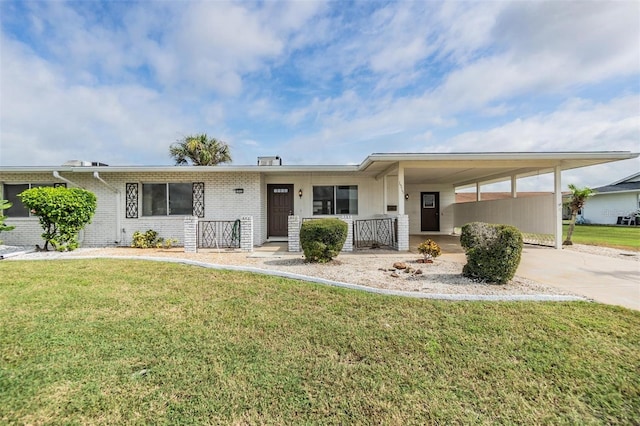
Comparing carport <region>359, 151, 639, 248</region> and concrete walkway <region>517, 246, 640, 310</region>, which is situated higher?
carport <region>359, 151, 639, 248</region>

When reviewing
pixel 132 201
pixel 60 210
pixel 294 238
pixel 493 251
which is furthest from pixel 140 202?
pixel 493 251

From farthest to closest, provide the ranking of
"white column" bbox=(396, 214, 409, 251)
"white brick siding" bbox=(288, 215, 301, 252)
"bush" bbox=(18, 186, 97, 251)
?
"white column" bbox=(396, 214, 409, 251) → "white brick siding" bbox=(288, 215, 301, 252) → "bush" bbox=(18, 186, 97, 251)

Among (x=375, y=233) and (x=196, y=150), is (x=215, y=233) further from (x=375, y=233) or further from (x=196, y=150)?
(x=196, y=150)

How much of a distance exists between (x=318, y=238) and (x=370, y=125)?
391 inches

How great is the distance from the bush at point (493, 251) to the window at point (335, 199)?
6195 millimetres

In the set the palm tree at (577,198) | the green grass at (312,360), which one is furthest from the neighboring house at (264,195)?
the green grass at (312,360)

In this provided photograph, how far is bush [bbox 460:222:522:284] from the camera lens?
4684 mm

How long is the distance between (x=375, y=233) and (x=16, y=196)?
1255cm

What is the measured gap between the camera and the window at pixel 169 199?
10156mm

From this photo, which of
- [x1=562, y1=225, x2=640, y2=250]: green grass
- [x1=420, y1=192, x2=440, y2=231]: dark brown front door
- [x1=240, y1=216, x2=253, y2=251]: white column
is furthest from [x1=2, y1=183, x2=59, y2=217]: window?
[x1=562, y1=225, x2=640, y2=250]: green grass

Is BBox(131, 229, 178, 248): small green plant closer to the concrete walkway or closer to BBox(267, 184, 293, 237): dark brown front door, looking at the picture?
BBox(267, 184, 293, 237): dark brown front door

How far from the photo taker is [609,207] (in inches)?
870

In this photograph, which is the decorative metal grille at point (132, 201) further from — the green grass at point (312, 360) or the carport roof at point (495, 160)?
the carport roof at point (495, 160)

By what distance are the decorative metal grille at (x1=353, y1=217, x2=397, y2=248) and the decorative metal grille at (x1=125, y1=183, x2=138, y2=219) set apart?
7617mm
